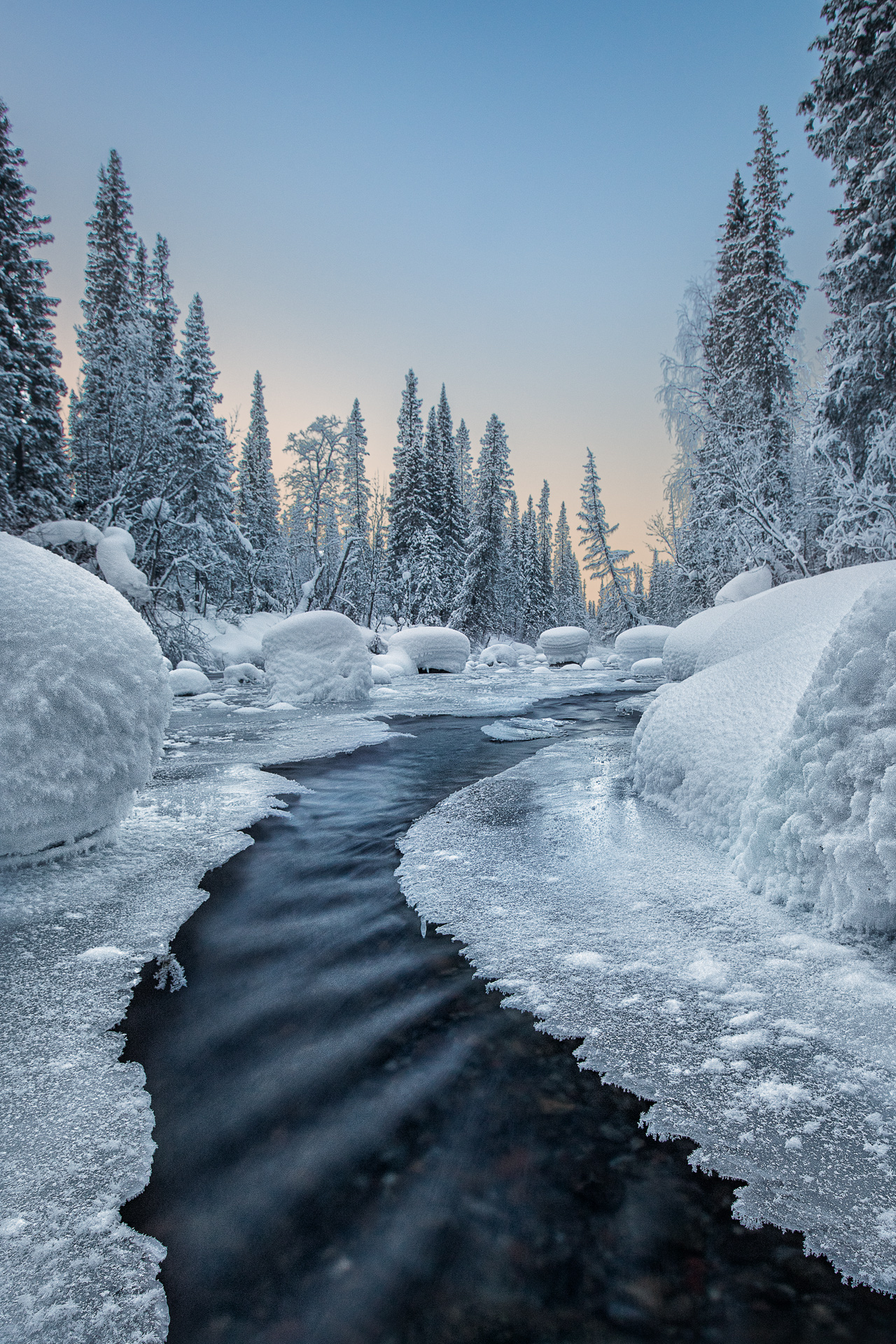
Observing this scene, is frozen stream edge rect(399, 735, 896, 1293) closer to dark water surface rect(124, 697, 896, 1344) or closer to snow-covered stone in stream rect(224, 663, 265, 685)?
dark water surface rect(124, 697, 896, 1344)

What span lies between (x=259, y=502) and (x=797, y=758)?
111 ft

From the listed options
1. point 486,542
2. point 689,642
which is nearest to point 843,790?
point 689,642

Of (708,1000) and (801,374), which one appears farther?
(801,374)

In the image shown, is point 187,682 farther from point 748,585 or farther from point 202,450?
point 202,450

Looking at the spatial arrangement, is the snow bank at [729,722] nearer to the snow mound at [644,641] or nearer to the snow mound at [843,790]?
the snow mound at [843,790]

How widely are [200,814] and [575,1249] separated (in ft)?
10.8

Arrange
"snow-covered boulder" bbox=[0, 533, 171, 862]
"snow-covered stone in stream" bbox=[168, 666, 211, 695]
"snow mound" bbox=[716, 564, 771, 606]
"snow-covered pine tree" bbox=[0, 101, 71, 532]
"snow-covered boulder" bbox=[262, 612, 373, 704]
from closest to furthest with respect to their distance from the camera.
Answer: "snow-covered boulder" bbox=[0, 533, 171, 862] < "snow-covered boulder" bbox=[262, 612, 373, 704] < "snow-covered stone in stream" bbox=[168, 666, 211, 695] < "snow mound" bbox=[716, 564, 771, 606] < "snow-covered pine tree" bbox=[0, 101, 71, 532]

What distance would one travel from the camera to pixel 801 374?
17188mm

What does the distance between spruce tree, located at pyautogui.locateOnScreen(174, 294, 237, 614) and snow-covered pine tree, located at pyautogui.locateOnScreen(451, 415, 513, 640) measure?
36.2 ft

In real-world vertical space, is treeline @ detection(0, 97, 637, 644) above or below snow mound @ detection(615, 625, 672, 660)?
above

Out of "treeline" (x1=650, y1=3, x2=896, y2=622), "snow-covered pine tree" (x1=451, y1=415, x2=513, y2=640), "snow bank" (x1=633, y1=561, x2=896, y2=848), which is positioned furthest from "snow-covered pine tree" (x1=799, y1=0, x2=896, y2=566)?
"snow-covered pine tree" (x1=451, y1=415, x2=513, y2=640)

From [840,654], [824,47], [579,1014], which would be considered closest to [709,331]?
[824,47]

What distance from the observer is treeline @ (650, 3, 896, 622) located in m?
9.41

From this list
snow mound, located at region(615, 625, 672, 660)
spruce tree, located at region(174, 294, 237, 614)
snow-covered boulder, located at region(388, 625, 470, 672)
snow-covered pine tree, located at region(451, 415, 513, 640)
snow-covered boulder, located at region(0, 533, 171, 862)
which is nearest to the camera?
snow-covered boulder, located at region(0, 533, 171, 862)
